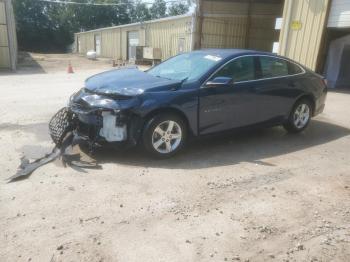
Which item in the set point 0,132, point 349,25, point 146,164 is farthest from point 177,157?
point 349,25

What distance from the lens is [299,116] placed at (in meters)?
6.73

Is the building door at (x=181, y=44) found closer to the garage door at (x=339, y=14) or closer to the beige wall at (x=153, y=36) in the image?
the beige wall at (x=153, y=36)

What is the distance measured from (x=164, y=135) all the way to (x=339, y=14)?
987cm

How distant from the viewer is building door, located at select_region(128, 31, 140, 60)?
3168 centimetres

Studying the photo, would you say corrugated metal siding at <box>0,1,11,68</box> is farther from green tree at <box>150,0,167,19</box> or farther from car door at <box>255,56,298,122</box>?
green tree at <box>150,0,167,19</box>

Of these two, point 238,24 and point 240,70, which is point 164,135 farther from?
point 238,24

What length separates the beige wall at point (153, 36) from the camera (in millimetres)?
22948

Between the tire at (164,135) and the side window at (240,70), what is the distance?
40.9 inches

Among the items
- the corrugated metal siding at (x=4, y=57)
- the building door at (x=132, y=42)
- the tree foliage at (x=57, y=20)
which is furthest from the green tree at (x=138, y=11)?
the corrugated metal siding at (x=4, y=57)

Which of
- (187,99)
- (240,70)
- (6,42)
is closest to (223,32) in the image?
(6,42)

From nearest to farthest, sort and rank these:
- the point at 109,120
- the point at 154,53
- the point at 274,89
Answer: the point at 109,120, the point at 274,89, the point at 154,53

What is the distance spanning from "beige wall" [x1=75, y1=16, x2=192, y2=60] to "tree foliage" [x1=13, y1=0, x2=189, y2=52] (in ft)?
52.3

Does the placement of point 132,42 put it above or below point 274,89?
below

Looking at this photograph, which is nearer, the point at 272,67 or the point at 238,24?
the point at 272,67
